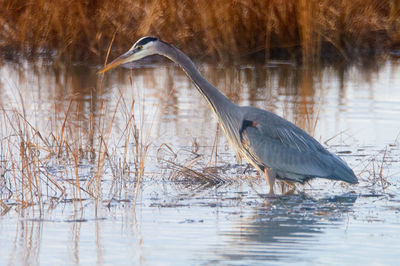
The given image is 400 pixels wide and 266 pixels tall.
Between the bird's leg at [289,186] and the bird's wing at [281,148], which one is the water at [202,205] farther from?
the bird's wing at [281,148]

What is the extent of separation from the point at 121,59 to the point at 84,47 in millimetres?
7753

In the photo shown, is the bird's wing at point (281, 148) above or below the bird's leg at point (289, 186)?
above

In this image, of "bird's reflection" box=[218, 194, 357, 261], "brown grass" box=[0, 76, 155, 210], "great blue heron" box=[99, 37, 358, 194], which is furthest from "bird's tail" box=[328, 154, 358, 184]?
"brown grass" box=[0, 76, 155, 210]

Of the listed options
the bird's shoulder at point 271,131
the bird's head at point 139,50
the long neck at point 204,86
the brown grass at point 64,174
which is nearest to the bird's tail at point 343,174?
the bird's shoulder at point 271,131

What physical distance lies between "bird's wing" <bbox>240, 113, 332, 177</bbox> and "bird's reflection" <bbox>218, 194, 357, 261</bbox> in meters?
0.25

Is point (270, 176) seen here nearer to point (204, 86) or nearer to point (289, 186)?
point (289, 186)

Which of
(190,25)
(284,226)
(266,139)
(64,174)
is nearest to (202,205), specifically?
(284,226)

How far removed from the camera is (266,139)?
6352 mm

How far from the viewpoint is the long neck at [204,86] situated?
6469 millimetres

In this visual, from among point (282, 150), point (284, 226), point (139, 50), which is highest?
point (139, 50)

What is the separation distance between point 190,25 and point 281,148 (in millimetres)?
7790

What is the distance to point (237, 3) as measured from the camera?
1359cm

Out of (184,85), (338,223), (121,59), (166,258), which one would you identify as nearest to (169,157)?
(121,59)

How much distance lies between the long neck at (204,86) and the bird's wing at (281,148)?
165mm
